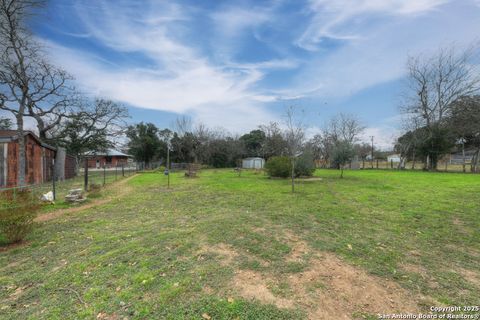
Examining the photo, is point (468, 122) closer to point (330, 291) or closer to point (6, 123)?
point (330, 291)

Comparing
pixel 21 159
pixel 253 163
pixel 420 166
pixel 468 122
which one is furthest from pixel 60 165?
pixel 420 166

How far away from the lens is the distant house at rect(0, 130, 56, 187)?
12031mm

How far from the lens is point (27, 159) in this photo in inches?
552

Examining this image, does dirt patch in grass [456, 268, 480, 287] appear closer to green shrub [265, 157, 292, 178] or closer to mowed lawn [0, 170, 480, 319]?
mowed lawn [0, 170, 480, 319]

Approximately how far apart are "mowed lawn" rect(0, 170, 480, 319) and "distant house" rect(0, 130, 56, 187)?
9696 mm

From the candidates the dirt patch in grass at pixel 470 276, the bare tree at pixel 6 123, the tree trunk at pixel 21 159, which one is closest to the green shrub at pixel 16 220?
the dirt patch in grass at pixel 470 276

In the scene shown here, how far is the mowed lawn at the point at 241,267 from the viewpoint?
252cm

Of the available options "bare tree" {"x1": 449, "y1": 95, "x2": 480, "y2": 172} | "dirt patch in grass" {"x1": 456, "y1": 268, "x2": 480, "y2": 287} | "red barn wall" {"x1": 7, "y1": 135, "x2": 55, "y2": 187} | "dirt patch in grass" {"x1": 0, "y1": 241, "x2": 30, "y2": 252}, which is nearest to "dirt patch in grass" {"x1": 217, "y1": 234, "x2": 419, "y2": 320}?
"dirt patch in grass" {"x1": 456, "y1": 268, "x2": 480, "y2": 287}

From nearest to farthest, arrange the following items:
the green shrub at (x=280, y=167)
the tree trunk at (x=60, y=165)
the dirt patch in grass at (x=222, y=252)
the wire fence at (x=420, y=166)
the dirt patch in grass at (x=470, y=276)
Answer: the dirt patch in grass at (x=470, y=276) → the dirt patch in grass at (x=222, y=252) → the green shrub at (x=280, y=167) → the tree trunk at (x=60, y=165) → the wire fence at (x=420, y=166)

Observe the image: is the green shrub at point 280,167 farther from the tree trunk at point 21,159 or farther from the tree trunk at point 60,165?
the tree trunk at point 60,165

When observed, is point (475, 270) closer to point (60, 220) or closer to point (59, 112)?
point (60, 220)

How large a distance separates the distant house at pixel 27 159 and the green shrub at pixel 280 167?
43.6ft

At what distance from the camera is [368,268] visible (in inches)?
130

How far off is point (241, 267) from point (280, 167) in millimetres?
13943
